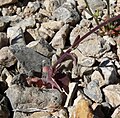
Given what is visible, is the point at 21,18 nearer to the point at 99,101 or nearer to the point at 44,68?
the point at 44,68

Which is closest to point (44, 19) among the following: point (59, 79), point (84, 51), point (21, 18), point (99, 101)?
point (21, 18)

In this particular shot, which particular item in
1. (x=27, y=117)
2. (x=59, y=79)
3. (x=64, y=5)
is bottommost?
(x=27, y=117)

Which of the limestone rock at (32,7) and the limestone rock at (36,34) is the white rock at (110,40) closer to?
the limestone rock at (36,34)

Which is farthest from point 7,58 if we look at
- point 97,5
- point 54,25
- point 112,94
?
point 97,5

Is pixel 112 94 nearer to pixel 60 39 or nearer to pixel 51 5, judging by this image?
pixel 60 39

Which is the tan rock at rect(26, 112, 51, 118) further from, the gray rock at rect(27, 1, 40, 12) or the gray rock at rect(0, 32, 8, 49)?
the gray rock at rect(27, 1, 40, 12)

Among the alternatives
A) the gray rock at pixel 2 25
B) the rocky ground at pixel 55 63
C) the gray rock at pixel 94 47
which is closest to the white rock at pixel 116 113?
the rocky ground at pixel 55 63
